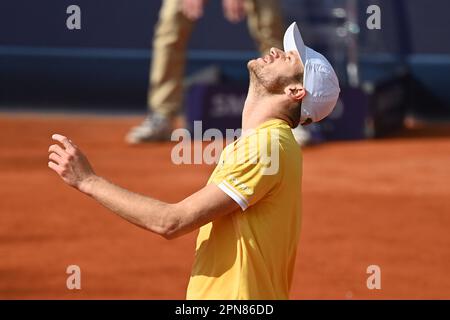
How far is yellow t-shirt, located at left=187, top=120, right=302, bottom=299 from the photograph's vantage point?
331cm

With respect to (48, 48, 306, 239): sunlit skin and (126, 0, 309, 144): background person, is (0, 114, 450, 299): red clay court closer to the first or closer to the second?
(126, 0, 309, 144): background person

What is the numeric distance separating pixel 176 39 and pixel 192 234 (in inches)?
128

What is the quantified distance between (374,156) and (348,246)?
2931 millimetres

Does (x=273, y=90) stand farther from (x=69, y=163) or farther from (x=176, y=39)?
(x=176, y=39)

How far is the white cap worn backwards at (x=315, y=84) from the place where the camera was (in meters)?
3.43

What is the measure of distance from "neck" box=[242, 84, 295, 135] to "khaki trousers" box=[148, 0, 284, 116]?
20.1 ft

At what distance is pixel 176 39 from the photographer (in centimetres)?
1001

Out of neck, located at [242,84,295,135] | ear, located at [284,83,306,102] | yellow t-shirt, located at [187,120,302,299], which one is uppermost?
ear, located at [284,83,306,102]

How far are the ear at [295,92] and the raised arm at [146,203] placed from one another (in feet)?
1.21

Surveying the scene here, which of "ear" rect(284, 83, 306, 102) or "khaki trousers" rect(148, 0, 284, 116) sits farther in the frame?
"khaki trousers" rect(148, 0, 284, 116)

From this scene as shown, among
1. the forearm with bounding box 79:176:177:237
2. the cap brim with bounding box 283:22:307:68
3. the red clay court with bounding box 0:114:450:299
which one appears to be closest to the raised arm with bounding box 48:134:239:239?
the forearm with bounding box 79:176:177:237
